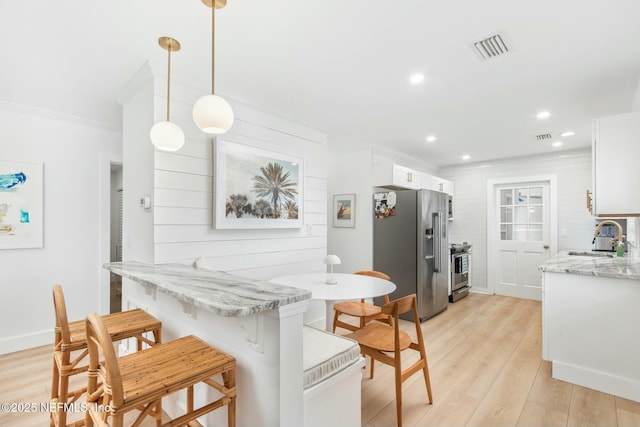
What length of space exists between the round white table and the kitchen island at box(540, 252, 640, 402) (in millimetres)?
1408

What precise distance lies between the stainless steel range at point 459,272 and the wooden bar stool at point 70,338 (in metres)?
4.39

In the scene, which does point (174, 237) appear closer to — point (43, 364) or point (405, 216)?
point (43, 364)

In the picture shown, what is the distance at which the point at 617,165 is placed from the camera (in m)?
2.33

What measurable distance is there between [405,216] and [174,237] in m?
2.87

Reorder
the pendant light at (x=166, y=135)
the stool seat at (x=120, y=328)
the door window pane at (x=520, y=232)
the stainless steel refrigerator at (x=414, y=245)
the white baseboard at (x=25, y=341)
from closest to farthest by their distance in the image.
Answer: the stool seat at (x=120, y=328) < the pendant light at (x=166, y=135) < the white baseboard at (x=25, y=341) < the stainless steel refrigerator at (x=414, y=245) < the door window pane at (x=520, y=232)

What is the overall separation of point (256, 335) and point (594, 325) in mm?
2679

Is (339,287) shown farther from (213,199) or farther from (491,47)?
(491,47)

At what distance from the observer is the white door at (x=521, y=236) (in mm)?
5116

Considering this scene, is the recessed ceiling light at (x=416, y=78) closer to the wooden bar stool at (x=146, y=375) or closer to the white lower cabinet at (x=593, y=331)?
the white lower cabinet at (x=593, y=331)

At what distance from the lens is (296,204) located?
10.7ft

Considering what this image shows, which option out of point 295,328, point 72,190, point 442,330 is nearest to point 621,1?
point 295,328

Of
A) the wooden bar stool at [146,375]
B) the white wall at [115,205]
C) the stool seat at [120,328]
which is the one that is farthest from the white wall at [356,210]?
the white wall at [115,205]

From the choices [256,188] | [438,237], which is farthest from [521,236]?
[256,188]

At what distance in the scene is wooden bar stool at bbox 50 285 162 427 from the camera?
62.1 inches
